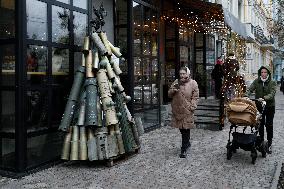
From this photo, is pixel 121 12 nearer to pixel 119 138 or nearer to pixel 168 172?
pixel 119 138

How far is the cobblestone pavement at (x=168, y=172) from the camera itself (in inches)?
250

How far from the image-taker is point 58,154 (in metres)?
7.84

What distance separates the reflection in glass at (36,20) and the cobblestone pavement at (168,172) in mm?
2447

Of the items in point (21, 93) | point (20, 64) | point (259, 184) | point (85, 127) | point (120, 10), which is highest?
point (120, 10)

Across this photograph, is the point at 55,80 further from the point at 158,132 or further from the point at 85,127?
the point at 158,132

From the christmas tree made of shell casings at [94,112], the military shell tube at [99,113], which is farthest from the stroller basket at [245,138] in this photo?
the military shell tube at [99,113]

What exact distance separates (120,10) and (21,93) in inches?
201

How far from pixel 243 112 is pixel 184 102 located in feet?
4.10

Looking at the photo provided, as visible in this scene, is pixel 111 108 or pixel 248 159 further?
pixel 248 159

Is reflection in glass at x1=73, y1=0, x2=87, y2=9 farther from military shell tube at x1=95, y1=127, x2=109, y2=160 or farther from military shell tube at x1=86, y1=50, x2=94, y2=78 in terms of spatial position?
military shell tube at x1=95, y1=127, x2=109, y2=160

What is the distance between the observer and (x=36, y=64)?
711 centimetres

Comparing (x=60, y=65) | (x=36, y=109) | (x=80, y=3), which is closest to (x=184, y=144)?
(x=60, y=65)

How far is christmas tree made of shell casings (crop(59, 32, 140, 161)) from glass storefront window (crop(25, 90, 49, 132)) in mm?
362

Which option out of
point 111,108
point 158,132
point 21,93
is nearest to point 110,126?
point 111,108
